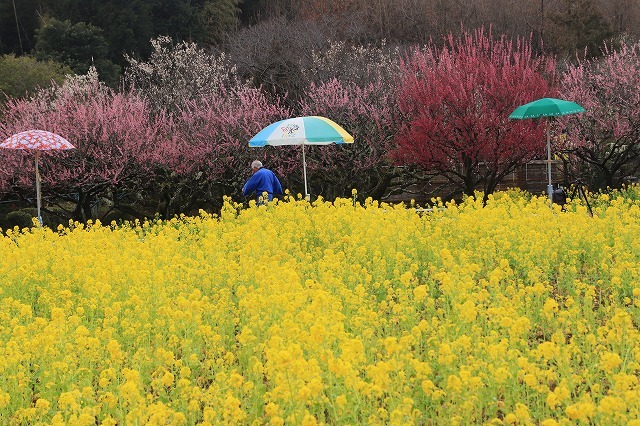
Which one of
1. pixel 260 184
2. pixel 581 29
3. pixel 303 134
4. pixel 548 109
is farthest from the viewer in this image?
pixel 581 29

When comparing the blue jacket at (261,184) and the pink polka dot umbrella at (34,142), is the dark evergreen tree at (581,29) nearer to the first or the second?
the blue jacket at (261,184)

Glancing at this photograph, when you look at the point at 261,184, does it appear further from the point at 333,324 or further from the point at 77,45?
the point at 77,45

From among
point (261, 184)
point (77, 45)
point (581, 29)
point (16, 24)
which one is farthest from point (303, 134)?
point (16, 24)

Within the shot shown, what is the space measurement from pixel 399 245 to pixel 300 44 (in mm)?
25535

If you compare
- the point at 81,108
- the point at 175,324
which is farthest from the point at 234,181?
the point at 175,324

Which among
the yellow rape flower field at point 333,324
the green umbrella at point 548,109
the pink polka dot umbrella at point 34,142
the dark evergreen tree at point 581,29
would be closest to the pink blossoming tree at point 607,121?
the green umbrella at point 548,109

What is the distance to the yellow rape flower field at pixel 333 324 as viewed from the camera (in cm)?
437

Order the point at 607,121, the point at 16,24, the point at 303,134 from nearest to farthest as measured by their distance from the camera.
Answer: the point at 303,134 < the point at 607,121 < the point at 16,24

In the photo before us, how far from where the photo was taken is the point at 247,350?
5.67m

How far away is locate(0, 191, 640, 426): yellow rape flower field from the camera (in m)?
4.37

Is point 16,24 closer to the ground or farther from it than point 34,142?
farther from it

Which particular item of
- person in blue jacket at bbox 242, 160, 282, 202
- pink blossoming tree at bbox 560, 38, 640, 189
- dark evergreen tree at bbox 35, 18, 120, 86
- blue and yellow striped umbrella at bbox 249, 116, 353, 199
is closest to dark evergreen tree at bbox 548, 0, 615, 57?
pink blossoming tree at bbox 560, 38, 640, 189

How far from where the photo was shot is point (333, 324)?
557cm

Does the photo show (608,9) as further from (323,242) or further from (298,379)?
(298,379)
